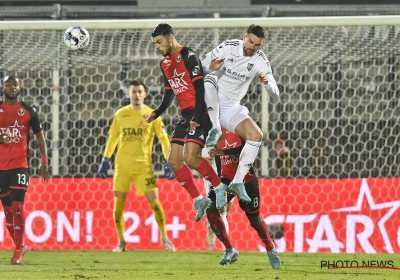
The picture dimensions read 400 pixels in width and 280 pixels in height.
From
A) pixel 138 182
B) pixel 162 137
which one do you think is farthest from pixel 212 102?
pixel 138 182

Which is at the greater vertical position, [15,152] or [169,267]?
[15,152]

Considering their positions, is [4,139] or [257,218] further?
[4,139]

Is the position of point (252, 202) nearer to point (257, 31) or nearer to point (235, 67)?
point (235, 67)

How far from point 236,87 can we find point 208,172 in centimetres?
83

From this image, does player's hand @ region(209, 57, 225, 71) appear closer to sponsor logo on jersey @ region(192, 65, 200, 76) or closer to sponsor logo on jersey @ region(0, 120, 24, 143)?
sponsor logo on jersey @ region(192, 65, 200, 76)

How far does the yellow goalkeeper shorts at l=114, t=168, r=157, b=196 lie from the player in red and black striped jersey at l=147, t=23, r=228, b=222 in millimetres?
2330

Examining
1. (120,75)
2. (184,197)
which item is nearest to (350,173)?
(184,197)

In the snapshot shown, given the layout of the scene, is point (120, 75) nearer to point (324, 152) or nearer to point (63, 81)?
point (63, 81)

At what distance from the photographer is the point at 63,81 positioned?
11.1 m

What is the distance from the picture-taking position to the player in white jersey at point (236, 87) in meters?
7.98

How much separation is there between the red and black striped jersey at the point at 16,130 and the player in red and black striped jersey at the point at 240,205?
182cm

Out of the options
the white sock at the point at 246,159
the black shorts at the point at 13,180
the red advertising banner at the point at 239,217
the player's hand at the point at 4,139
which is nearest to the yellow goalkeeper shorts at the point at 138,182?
the red advertising banner at the point at 239,217

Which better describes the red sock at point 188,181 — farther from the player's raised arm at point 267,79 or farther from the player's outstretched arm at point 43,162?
the player's outstretched arm at point 43,162

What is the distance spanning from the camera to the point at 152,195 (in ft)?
34.3
